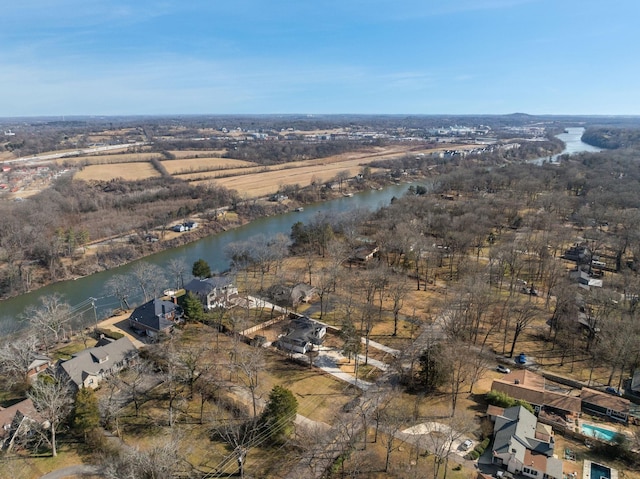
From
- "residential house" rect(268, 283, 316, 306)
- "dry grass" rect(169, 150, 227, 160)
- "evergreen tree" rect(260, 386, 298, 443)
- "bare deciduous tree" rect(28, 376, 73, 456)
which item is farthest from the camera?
"dry grass" rect(169, 150, 227, 160)

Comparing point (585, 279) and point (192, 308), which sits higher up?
point (585, 279)

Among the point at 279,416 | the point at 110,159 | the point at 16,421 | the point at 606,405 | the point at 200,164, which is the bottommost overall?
the point at 606,405

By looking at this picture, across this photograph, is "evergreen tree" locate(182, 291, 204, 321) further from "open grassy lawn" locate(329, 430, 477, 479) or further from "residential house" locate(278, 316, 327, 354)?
"open grassy lawn" locate(329, 430, 477, 479)

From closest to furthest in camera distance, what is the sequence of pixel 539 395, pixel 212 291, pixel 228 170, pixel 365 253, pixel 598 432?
pixel 598 432 < pixel 539 395 < pixel 212 291 < pixel 365 253 < pixel 228 170

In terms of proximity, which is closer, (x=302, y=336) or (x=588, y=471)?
(x=588, y=471)

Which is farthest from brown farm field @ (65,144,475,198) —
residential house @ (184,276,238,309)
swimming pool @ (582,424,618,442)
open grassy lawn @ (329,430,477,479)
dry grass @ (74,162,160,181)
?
swimming pool @ (582,424,618,442)

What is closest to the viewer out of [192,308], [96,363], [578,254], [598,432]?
[598,432]

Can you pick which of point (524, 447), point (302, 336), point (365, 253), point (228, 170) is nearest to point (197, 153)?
point (228, 170)

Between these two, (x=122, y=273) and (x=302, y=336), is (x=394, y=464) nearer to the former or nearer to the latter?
(x=302, y=336)

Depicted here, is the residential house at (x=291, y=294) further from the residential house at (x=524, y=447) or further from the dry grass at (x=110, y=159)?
the dry grass at (x=110, y=159)
